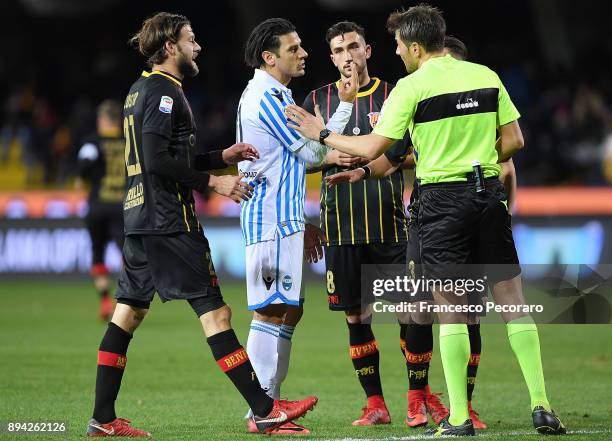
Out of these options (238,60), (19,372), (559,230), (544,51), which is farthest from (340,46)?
(238,60)

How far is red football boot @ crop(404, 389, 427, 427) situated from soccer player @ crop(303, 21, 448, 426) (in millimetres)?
353

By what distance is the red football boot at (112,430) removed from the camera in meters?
6.84

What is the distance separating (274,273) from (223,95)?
19171 mm

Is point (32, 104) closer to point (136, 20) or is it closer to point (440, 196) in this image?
point (136, 20)

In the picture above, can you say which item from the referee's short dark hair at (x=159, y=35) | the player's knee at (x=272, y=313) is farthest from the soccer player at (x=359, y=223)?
the referee's short dark hair at (x=159, y=35)

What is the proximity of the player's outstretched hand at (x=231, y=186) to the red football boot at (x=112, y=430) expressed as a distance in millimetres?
1498

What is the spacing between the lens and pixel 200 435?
6.92 m

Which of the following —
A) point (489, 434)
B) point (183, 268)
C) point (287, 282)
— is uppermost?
point (183, 268)

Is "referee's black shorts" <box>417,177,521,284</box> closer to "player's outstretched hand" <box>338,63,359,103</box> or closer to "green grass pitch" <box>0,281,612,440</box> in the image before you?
"player's outstretched hand" <box>338,63,359,103</box>

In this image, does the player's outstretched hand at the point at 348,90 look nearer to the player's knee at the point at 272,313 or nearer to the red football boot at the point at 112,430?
the player's knee at the point at 272,313

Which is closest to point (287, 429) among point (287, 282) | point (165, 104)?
point (287, 282)

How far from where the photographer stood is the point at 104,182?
565 inches

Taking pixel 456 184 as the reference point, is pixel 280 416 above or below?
below

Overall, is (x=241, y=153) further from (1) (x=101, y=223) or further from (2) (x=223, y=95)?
(2) (x=223, y=95)
